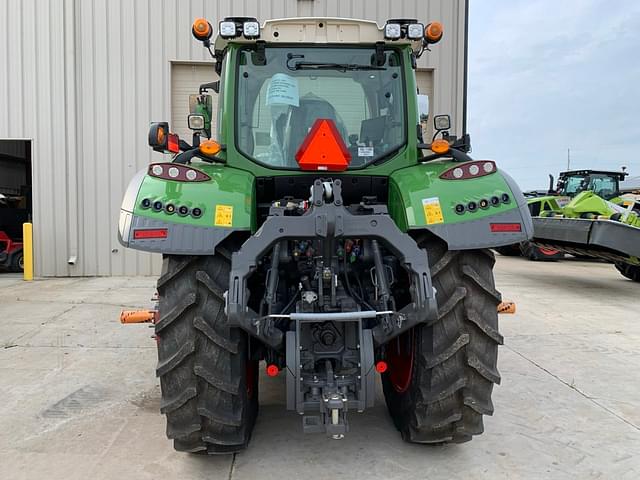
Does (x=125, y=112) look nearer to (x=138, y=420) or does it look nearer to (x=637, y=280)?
(x=138, y=420)

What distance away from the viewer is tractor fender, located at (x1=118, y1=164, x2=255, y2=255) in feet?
8.37

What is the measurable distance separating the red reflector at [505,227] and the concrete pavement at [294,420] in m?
1.25

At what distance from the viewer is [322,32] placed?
3348 millimetres

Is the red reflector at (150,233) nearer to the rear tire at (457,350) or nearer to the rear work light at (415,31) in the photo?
the rear tire at (457,350)

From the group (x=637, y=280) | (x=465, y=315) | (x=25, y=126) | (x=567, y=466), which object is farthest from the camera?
(x=637, y=280)

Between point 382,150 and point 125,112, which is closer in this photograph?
point 382,150

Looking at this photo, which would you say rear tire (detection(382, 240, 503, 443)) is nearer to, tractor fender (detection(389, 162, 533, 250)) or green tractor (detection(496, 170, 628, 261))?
tractor fender (detection(389, 162, 533, 250))

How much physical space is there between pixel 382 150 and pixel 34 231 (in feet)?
27.5

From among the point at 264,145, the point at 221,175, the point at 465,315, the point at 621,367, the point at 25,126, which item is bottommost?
the point at 621,367

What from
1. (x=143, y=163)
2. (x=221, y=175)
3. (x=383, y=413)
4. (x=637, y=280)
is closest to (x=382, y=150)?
(x=221, y=175)

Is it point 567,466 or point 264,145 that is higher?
point 264,145

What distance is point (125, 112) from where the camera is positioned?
9727mm

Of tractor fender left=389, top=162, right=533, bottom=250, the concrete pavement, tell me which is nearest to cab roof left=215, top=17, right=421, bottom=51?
tractor fender left=389, top=162, right=533, bottom=250

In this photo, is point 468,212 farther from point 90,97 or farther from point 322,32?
point 90,97
